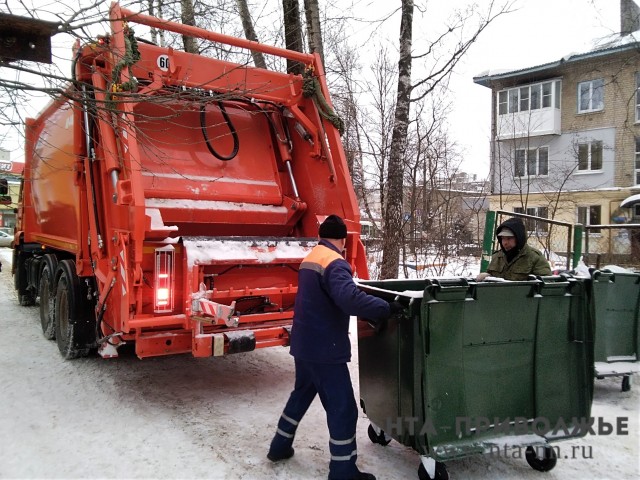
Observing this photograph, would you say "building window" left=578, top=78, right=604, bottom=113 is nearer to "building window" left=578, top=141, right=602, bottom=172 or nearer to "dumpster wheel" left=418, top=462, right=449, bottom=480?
"building window" left=578, top=141, right=602, bottom=172

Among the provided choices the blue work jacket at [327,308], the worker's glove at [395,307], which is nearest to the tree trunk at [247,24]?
the blue work jacket at [327,308]

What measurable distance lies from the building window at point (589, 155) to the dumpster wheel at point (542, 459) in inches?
826

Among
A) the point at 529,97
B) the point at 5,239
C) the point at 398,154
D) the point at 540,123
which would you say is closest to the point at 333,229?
the point at 398,154

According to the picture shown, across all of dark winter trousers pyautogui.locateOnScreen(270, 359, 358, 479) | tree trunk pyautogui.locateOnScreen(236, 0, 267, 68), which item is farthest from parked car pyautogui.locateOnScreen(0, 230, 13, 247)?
dark winter trousers pyautogui.locateOnScreen(270, 359, 358, 479)

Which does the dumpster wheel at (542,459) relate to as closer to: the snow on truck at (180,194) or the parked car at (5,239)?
the snow on truck at (180,194)

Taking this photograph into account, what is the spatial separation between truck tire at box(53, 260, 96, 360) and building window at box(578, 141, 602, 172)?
21.1m

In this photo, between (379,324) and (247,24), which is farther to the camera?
(247,24)

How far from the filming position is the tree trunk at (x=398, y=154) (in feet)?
24.6

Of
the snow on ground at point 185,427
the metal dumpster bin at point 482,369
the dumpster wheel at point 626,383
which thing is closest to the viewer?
the metal dumpster bin at point 482,369

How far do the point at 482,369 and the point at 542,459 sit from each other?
0.68 metres

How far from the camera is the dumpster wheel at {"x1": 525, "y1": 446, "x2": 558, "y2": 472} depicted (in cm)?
285

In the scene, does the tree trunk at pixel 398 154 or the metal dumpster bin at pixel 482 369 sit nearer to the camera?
the metal dumpster bin at pixel 482 369

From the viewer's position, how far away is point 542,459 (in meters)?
2.87

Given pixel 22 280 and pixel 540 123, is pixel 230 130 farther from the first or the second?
pixel 540 123
